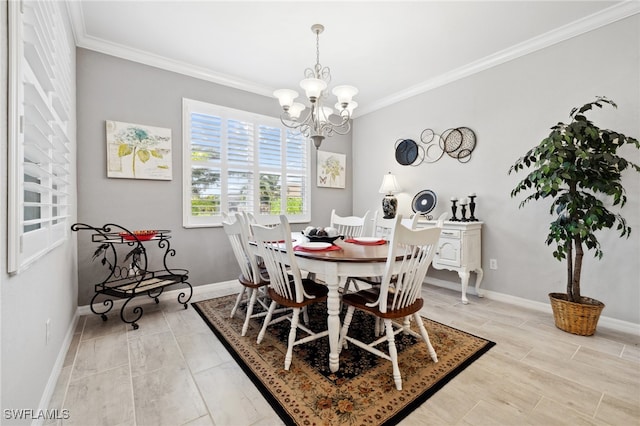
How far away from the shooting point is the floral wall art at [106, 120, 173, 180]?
9.34 feet

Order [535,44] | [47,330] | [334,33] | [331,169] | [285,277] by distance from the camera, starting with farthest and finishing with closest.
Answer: [331,169] < [535,44] < [334,33] < [285,277] < [47,330]

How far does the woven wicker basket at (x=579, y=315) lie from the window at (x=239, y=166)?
2.86 metres

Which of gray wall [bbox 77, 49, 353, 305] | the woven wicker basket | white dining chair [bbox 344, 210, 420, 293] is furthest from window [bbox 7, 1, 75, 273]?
the woven wicker basket

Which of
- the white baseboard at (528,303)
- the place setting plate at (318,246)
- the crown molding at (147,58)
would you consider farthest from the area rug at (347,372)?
the crown molding at (147,58)

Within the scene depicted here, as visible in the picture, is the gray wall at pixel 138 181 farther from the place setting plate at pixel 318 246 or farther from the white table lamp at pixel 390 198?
the white table lamp at pixel 390 198

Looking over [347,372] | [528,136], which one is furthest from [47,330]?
[528,136]

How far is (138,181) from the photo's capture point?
118 inches

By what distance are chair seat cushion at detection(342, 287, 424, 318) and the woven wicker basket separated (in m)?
1.44

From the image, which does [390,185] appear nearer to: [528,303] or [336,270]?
[528,303]

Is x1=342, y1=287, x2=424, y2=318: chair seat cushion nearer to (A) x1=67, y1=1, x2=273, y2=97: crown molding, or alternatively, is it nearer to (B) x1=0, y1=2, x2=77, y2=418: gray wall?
(B) x1=0, y1=2, x2=77, y2=418: gray wall

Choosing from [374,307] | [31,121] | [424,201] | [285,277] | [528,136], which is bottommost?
[374,307]

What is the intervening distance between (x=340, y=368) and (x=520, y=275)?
2.35 metres

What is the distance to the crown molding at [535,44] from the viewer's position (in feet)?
7.73

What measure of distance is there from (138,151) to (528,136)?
4.11 meters
